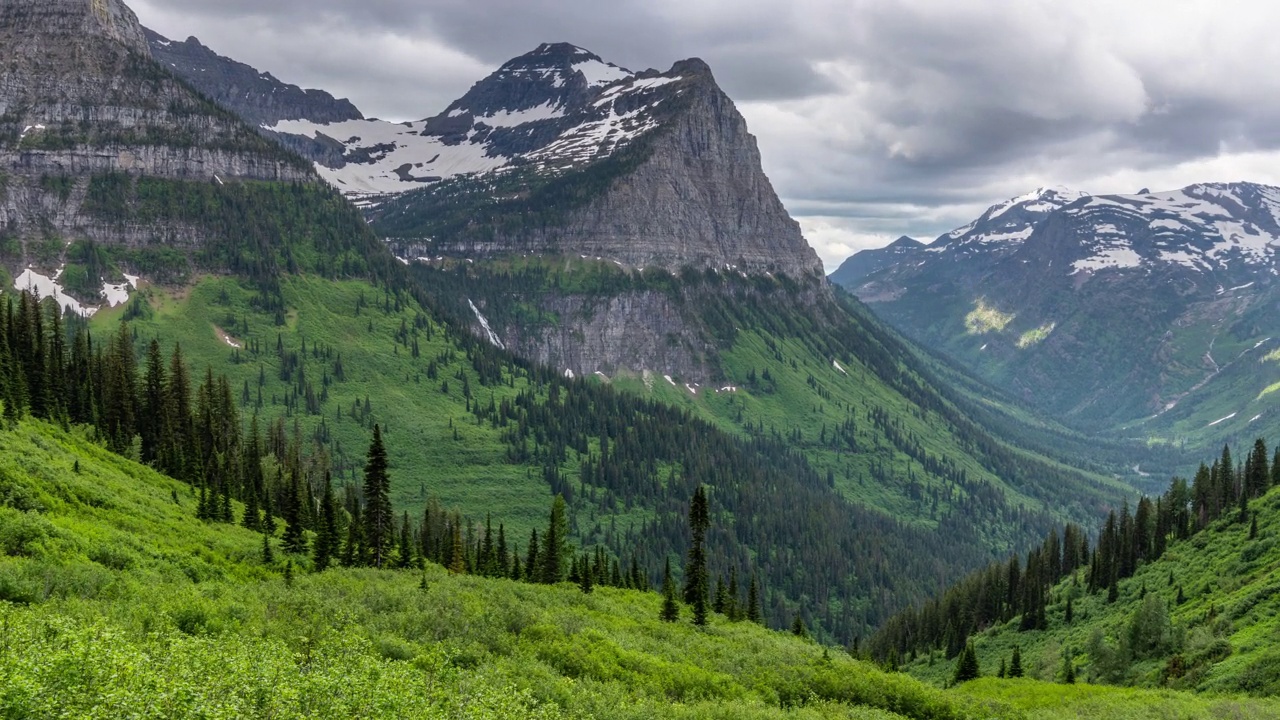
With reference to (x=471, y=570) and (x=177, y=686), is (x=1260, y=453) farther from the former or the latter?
(x=177, y=686)

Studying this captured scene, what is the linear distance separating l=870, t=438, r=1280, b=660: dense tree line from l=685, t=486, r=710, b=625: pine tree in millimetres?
62154

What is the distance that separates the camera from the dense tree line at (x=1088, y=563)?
146500 millimetres

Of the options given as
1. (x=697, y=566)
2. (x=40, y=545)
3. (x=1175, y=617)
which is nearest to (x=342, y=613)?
(x=40, y=545)

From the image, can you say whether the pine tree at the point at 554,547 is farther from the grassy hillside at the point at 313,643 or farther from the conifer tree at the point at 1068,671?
the conifer tree at the point at 1068,671

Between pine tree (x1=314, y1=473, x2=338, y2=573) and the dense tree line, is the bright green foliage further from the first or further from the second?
the dense tree line

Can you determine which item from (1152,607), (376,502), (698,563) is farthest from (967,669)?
(376,502)

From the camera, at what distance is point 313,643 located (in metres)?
47.8

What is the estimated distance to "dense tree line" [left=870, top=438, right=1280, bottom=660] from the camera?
481 ft

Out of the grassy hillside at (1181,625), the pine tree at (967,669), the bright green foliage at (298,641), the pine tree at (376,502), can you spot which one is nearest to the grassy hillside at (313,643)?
the bright green foliage at (298,641)

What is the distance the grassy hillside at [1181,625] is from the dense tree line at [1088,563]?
286 centimetres

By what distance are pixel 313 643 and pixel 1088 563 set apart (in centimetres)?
16699

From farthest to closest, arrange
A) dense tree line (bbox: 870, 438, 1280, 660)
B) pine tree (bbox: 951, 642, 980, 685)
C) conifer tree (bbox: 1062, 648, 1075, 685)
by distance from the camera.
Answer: dense tree line (bbox: 870, 438, 1280, 660)
pine tree (bbox: 951, 642, 980, 685)
conifer tree (bbox: 1062, 648, 1075, 685)

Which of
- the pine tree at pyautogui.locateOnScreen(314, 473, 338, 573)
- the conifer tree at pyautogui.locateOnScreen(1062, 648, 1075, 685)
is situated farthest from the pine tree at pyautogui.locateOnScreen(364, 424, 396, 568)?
the conifer tree at pyautogui.locateOnScreen(1062, 648, 1075, 685)

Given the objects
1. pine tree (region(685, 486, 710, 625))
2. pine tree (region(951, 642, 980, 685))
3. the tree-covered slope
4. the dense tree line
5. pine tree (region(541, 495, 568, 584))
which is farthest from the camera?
the dense tree line
